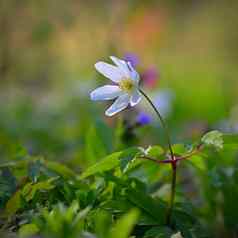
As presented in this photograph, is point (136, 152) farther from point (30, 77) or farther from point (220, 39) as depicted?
point (220, 39)

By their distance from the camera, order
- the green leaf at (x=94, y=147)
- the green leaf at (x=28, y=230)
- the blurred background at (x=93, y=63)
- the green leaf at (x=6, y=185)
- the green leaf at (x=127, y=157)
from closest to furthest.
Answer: the green leaf at (x=28, y=230), the green leaf at (x=127, y=157), the green leaf at (x=6, y=185), the green leaf at (x=94, y=147), the blurred background at (x=93, y=63)

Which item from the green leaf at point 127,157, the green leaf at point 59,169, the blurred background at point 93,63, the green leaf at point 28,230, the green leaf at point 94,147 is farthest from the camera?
the blurred background at point 93,63

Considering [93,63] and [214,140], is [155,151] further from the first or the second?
[93,63]

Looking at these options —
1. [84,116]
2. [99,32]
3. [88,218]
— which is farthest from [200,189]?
[99,32]

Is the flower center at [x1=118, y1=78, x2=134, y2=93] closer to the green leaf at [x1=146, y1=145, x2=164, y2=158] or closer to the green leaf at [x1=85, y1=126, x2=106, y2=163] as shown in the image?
the green leaf at [x1=146, y1=145, x2=164, y2=158]

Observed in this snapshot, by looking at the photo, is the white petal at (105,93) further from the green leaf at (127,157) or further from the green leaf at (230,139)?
the green leaf at (230,139)

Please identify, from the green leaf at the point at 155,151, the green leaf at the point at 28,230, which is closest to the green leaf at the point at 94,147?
the green leaf at the point at 155,151
